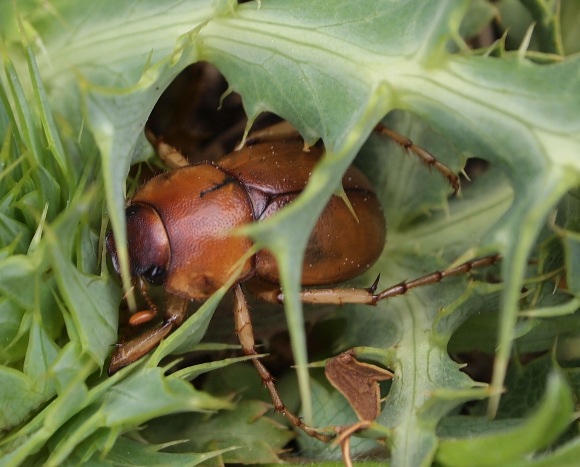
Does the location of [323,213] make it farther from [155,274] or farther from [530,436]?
[530,436]

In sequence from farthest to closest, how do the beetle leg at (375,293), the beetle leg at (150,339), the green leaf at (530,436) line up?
1. the beetle leg at (375,293)
2. the beetle leg at (150,339)
3. the green leaf at (530,436)

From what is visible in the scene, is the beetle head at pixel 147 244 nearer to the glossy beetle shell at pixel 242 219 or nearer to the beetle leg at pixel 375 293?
the glossy beetle shell at pixel 242 219

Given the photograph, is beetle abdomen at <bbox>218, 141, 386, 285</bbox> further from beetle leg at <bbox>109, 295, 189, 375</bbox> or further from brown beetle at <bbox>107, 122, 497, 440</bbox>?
beetle leg at <bbox>109, 295, 189, 375</bbox>

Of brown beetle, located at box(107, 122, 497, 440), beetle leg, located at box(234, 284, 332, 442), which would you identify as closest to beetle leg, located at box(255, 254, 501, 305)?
brown beetle, located at box(107, 122, 497, 440)

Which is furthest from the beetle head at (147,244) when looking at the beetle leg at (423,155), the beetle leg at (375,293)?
the beetle leg at (423,155)

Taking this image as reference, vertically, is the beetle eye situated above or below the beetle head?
below

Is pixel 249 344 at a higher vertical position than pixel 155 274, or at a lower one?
lower

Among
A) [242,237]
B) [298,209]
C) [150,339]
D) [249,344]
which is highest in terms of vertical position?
[298,209]

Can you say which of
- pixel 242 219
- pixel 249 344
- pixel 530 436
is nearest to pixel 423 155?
pixel 242 219
